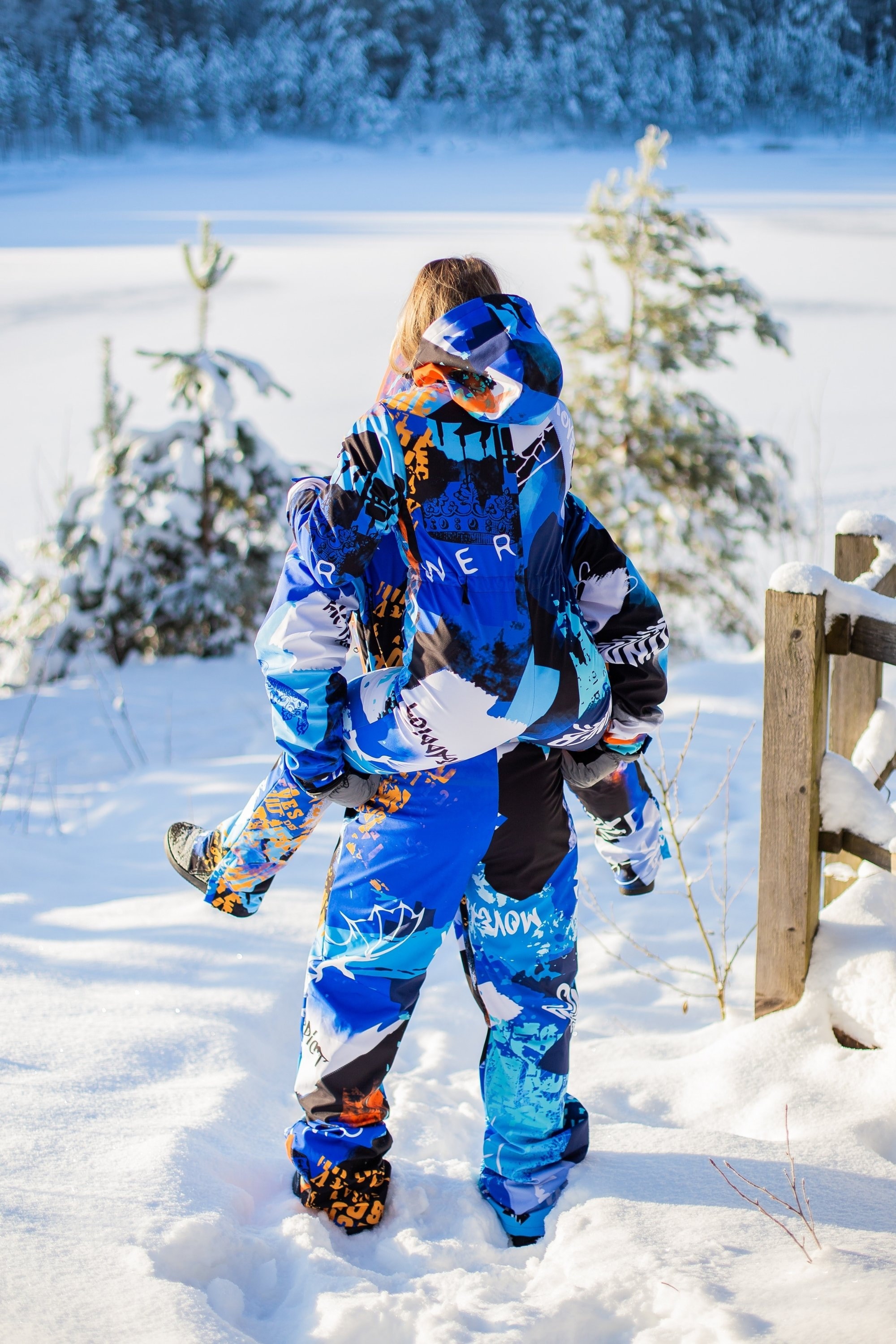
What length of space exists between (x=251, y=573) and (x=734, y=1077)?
18.9 feet

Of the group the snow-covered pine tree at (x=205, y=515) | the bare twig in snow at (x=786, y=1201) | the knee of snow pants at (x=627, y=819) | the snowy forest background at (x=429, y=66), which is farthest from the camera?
the snowy forest background at (x=429, y=66)

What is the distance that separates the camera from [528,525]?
1.53 m

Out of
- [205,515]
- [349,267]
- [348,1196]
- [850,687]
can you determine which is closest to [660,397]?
[205,515]

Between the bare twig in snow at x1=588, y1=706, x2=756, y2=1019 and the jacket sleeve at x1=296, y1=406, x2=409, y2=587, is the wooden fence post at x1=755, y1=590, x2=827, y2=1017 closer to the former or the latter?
the bare twig in snow at x1=588, y1=706, x2=756, y2=1019

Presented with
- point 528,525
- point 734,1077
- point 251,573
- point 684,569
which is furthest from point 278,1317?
point 684,569

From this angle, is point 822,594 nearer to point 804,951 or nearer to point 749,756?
point 804,951

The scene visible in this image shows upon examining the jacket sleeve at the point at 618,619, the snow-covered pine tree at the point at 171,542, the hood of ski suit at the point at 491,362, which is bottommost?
the snow-covered pine tree at the point at 171,542

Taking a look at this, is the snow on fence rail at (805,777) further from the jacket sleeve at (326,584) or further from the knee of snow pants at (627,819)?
the jacket sleeve at (326,584)

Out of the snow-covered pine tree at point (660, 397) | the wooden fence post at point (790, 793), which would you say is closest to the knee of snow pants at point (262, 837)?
the wooden fence post at point (790, 793)

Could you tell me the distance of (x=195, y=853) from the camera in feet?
6.04

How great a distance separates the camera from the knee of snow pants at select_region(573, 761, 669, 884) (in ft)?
6.05

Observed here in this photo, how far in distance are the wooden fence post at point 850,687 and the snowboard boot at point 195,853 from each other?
1.63m

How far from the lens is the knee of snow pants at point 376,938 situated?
5.30ft

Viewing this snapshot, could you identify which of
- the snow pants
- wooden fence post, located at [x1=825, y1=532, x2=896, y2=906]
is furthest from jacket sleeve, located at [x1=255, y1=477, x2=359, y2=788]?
wooden fence post, located at [x1=825, y1=532, x2=896, y2=906]
